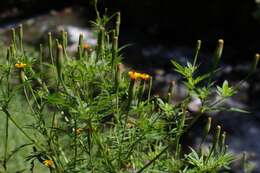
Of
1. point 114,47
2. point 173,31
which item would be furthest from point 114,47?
point 173,31

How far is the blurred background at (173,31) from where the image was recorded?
6.61m

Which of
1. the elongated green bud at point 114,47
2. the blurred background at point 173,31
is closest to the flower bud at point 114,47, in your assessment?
Result: the elongated green bud at point 114,47

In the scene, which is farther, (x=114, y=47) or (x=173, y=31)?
(x=173, y=31)

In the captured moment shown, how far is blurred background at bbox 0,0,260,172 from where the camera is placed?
21.7 feet

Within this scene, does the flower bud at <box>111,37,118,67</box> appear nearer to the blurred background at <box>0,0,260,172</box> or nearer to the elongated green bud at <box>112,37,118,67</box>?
the elongated green bud at <box>112,37,118,67</box>

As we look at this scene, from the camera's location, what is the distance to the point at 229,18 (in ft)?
24.0

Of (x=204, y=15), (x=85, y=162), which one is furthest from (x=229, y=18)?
(x=85, y=162)

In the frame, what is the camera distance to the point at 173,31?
7.79 m

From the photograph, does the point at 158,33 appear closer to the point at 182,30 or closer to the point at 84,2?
the point at 182,30

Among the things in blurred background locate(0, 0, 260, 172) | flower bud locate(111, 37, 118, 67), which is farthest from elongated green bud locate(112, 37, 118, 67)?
blurred background locate(0, 0, 260, 172)

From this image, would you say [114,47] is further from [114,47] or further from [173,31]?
[173,31]

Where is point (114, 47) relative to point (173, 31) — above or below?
above

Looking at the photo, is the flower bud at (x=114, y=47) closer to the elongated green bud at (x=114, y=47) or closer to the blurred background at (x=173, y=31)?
the elongated green bud at (x=114, y=47)

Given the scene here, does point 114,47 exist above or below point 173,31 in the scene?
above
